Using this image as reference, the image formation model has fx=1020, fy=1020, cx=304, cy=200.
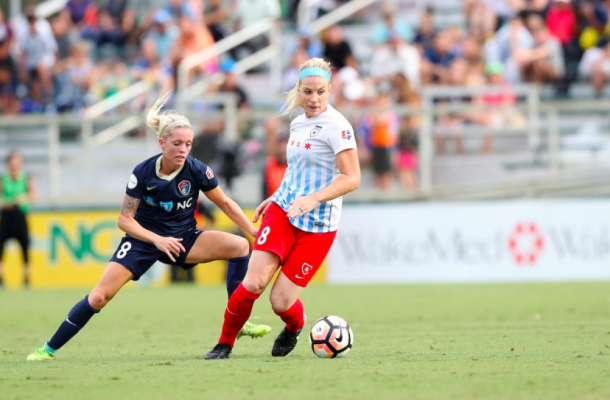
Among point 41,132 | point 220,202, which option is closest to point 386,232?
point 41,132

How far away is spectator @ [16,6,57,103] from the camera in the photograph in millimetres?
20812

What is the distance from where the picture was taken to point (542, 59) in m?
18.4

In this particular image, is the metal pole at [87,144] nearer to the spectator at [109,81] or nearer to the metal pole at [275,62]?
the spectator at [109,81]

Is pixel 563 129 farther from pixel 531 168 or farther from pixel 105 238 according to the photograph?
pixel 105 238

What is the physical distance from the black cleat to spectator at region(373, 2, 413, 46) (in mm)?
12931

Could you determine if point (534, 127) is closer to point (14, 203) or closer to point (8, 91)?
point (14, 203)

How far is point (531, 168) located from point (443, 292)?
3.69 metres

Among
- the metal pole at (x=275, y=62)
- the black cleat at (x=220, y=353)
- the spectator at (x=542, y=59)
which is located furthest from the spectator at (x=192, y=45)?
the black cleat at (x=220, y=353)

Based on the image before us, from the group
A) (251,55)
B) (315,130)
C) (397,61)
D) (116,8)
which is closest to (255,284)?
(315,130)

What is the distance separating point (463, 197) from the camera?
17.5 meters

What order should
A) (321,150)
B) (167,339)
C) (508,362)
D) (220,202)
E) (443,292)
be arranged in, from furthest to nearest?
(443,292), (167,339), (220,202), (321,150), (508,362)

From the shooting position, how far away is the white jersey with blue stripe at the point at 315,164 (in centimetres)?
722

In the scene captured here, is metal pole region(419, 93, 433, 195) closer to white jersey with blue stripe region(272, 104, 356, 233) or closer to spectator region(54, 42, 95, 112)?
spectator region(54, 42, 95, 112)

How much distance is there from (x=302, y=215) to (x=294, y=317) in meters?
0.83
